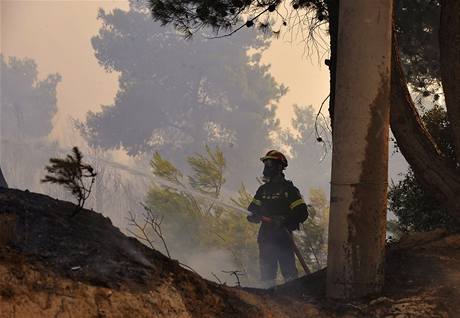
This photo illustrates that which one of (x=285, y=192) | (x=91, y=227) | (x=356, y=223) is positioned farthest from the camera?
(x=285, y=192)

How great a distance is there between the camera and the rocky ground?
3146 millimetres

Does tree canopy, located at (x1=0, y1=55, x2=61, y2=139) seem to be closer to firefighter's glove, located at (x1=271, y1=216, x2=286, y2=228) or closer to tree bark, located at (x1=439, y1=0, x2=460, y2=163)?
firefighter's glove, located at (x1=271, y1=216, x2=286, y2=228)

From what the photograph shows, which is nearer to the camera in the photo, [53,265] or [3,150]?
[53,265]

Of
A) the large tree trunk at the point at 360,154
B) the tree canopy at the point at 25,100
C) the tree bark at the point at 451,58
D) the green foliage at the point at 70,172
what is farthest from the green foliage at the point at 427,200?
the tree canopy at the point at 25,100

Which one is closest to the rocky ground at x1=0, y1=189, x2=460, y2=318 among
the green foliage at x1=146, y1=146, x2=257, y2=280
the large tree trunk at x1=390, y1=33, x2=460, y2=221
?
the large tree trunk at x1=390, y1=33, x2=460, y2=221

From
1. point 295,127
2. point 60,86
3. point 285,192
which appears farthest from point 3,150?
point 285,192

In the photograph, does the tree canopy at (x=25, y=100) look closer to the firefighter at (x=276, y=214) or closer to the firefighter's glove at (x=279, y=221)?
the firefighter at (x=276, y=214)

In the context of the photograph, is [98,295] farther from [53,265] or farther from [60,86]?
[60,86]

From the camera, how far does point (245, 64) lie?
51062 mm

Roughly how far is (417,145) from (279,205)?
2.88m

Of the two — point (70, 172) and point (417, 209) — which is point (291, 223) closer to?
point (417, 209)

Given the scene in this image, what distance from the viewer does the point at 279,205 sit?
8.52 meters

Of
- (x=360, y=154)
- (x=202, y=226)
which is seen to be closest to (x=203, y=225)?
(x=202, y=226)

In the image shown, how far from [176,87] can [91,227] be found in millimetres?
45397
